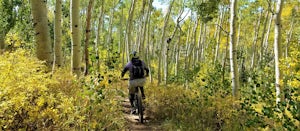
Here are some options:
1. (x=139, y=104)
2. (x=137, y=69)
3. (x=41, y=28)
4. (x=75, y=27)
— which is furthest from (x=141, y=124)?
(x=41, y=28)

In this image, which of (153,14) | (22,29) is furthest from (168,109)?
(153,14)

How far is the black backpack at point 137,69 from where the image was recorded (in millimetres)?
7035

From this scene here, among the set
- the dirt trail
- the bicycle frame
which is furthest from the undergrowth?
the bicycle frame

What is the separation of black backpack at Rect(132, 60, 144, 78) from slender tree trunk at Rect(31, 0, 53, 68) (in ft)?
5.96

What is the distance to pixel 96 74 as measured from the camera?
4.60 metres

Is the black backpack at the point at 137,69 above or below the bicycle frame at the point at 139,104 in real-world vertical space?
above

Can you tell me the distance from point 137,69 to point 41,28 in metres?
2.14

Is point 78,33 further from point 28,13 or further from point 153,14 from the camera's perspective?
point 153,14

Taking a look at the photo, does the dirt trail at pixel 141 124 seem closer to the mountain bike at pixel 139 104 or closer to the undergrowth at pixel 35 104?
the mountain bike at pixel 139 104

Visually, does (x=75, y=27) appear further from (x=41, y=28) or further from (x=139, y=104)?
(x=139, y=104)

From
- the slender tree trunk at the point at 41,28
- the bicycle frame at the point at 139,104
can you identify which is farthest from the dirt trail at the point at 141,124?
the slender tree trunk at the point at 41,28

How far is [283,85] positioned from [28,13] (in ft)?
49.1

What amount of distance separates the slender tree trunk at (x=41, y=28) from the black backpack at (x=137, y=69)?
182cm

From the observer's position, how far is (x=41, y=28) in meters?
6.16
